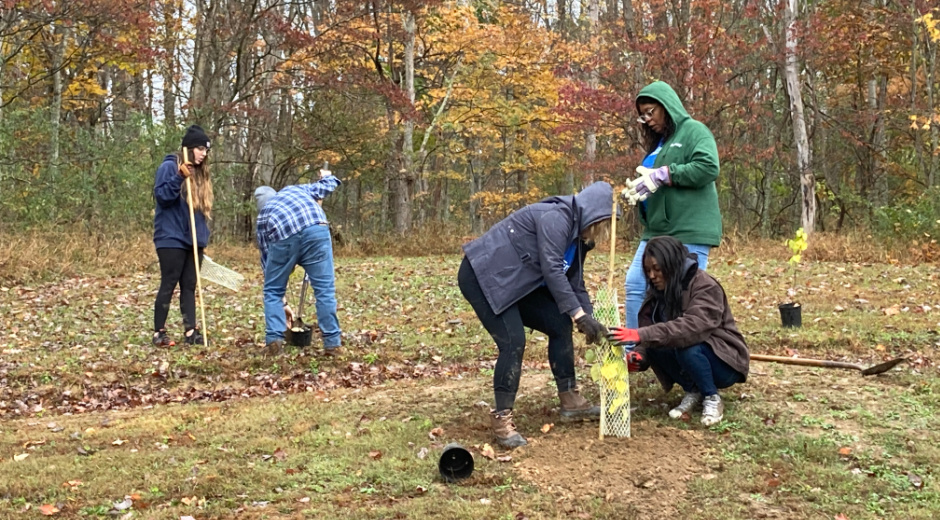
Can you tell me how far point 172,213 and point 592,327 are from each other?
5.06 m

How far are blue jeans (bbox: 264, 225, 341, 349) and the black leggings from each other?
120 centimetres

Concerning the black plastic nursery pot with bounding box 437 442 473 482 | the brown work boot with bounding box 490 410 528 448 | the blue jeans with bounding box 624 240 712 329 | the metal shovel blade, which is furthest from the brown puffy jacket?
the metal shovel blade

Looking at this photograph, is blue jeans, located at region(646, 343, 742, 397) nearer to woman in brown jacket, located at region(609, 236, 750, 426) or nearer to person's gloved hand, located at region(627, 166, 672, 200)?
woman in brown jacket, located at region(609, 236, 750, 426)

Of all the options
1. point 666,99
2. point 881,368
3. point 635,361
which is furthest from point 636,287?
point 881,368

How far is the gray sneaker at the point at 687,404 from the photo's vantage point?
197 inches

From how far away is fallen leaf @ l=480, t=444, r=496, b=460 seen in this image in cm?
451

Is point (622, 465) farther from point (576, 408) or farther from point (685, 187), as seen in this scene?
point (685, 187)

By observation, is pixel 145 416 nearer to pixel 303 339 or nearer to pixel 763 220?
pixel 303 339

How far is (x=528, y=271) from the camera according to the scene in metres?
4.57

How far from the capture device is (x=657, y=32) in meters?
17.1

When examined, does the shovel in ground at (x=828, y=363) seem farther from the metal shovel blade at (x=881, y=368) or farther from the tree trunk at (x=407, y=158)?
the tree trunk at (x=407, y=158)

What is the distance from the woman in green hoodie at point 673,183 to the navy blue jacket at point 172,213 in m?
4.64

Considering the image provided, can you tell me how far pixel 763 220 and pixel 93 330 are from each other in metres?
16.6

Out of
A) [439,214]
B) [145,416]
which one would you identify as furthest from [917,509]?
[439,214]
